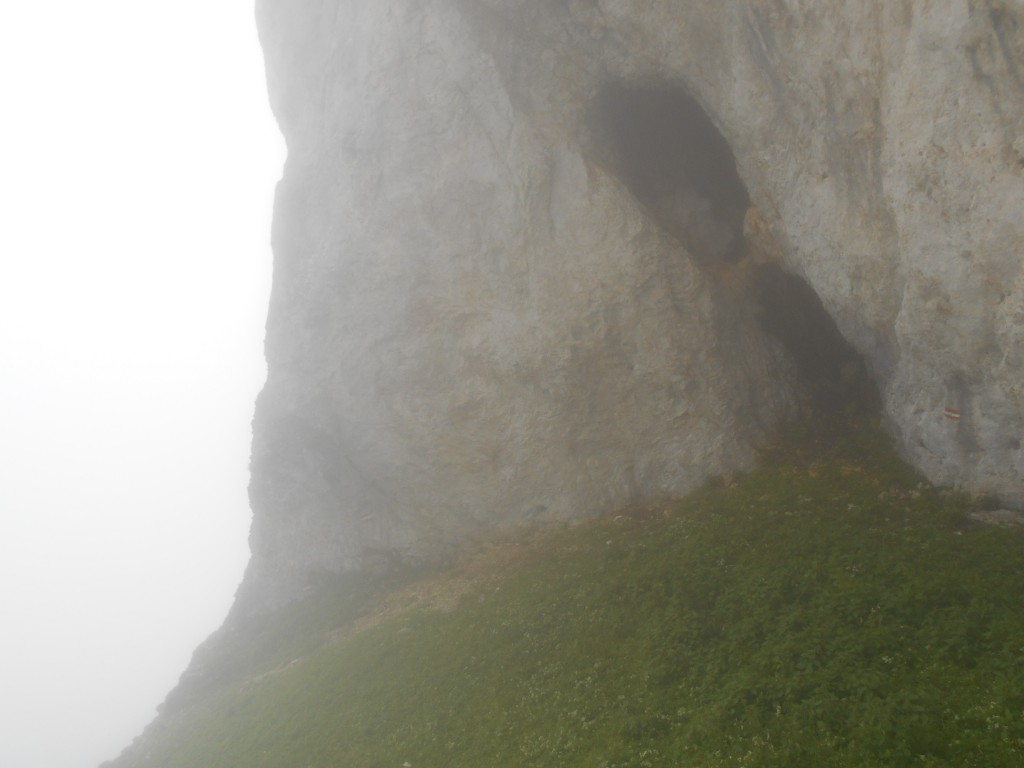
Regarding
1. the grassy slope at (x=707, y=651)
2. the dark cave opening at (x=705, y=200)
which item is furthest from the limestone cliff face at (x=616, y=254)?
the grassy slope at (x=707, y=651)

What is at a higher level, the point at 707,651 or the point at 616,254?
the point at 616,254

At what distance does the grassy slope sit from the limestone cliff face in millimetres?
2337

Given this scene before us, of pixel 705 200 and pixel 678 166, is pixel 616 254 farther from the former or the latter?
pixel 678 166

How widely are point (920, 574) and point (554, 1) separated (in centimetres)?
2085

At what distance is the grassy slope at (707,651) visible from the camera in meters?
10.4

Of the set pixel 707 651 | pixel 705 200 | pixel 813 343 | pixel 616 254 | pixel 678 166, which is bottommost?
pixel 707 651

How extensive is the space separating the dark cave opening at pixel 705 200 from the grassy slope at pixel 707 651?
3873 mm

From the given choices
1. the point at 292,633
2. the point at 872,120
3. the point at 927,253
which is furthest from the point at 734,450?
the point at 292,633

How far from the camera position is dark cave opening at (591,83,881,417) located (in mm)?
22234

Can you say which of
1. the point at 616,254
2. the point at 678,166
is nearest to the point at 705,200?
the point at 678,166

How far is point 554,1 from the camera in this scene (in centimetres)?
2355

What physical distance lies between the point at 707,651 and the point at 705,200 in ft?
55.8

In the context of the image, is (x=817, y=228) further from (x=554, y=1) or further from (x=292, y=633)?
(x=292, y=633)

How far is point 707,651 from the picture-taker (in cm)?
1368
